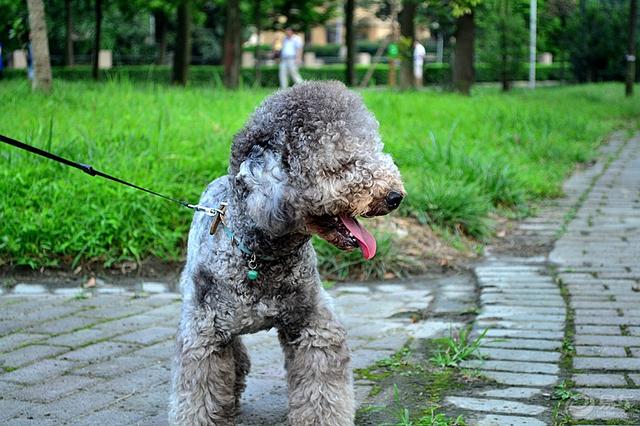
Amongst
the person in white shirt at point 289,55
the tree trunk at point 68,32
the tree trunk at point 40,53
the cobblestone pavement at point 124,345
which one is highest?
the tree trunk at point 68,32

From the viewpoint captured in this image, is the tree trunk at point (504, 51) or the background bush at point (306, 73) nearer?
the tree trunk at point (504, 51)

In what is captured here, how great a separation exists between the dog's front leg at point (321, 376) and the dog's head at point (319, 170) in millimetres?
496

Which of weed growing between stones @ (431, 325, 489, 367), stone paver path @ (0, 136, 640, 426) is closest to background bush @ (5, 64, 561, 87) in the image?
stone paver path @ (0, 136, 640, 426)

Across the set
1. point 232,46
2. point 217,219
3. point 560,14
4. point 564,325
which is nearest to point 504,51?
point 232,46

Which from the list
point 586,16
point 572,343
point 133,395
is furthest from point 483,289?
point 586,16

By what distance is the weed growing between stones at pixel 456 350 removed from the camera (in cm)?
452

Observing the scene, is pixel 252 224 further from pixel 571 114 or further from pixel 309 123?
pixel 571 114

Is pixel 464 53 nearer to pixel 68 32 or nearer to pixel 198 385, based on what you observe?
pixel 68 32

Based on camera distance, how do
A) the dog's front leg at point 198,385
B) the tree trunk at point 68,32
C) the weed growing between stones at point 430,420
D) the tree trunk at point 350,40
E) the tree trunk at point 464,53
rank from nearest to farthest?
1. the dog's front leg at point 198,385
2. the weed growing between stones at point 430,420
3. the tree trunk at point 464,53
4. the tree trunk at point 68,32
5. the tree trunk at point 350,40

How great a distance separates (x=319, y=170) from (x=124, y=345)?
8.19 ft

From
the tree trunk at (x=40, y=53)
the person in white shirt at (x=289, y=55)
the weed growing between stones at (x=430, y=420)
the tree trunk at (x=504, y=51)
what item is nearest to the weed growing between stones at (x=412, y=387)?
the weed growing between stones at (x=430, y=420)

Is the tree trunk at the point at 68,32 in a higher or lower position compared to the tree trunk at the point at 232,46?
higher

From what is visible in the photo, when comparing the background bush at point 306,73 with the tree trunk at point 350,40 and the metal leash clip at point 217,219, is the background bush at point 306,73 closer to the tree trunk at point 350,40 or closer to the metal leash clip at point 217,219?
the tree trunk at point 350,40

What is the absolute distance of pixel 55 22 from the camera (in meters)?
35.7
